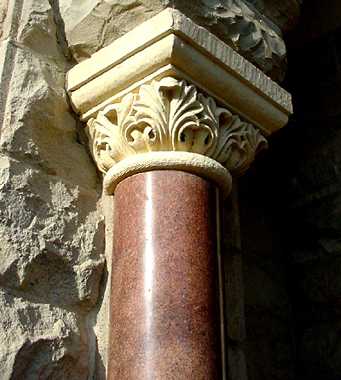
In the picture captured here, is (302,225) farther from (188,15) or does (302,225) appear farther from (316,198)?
(188,15)

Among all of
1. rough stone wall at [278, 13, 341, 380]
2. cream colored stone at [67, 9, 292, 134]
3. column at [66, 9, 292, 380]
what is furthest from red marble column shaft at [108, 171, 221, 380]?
rough stone wall at [278, 13, 341, 380]

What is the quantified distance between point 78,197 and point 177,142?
0.88 feet

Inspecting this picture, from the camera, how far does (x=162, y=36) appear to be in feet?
5.74

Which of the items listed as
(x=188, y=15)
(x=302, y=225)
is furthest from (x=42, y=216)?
(x=302, y=225)

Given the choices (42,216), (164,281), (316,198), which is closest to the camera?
(164,281)

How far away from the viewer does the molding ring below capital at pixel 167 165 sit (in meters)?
1.71

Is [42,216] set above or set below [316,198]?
below

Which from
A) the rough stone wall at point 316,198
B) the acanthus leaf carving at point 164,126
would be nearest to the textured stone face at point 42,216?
the acanthus leaf carving at point 164,126

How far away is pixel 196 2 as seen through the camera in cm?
189

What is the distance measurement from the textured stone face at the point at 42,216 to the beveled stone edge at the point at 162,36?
0.09m

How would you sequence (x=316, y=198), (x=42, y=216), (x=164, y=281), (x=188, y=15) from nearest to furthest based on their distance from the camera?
(x=164, y=281) < (x=42, y=216) < (x=188, y=15) < (x=316, y=198)

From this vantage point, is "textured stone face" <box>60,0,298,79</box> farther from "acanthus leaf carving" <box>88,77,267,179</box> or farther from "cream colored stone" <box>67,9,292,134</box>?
"acanthus leaf carving" <box>88,77,267,179</box>

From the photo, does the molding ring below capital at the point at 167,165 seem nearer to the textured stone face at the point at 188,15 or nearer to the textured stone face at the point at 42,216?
the textured stone face at the point at 42,216

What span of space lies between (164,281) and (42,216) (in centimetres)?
32
